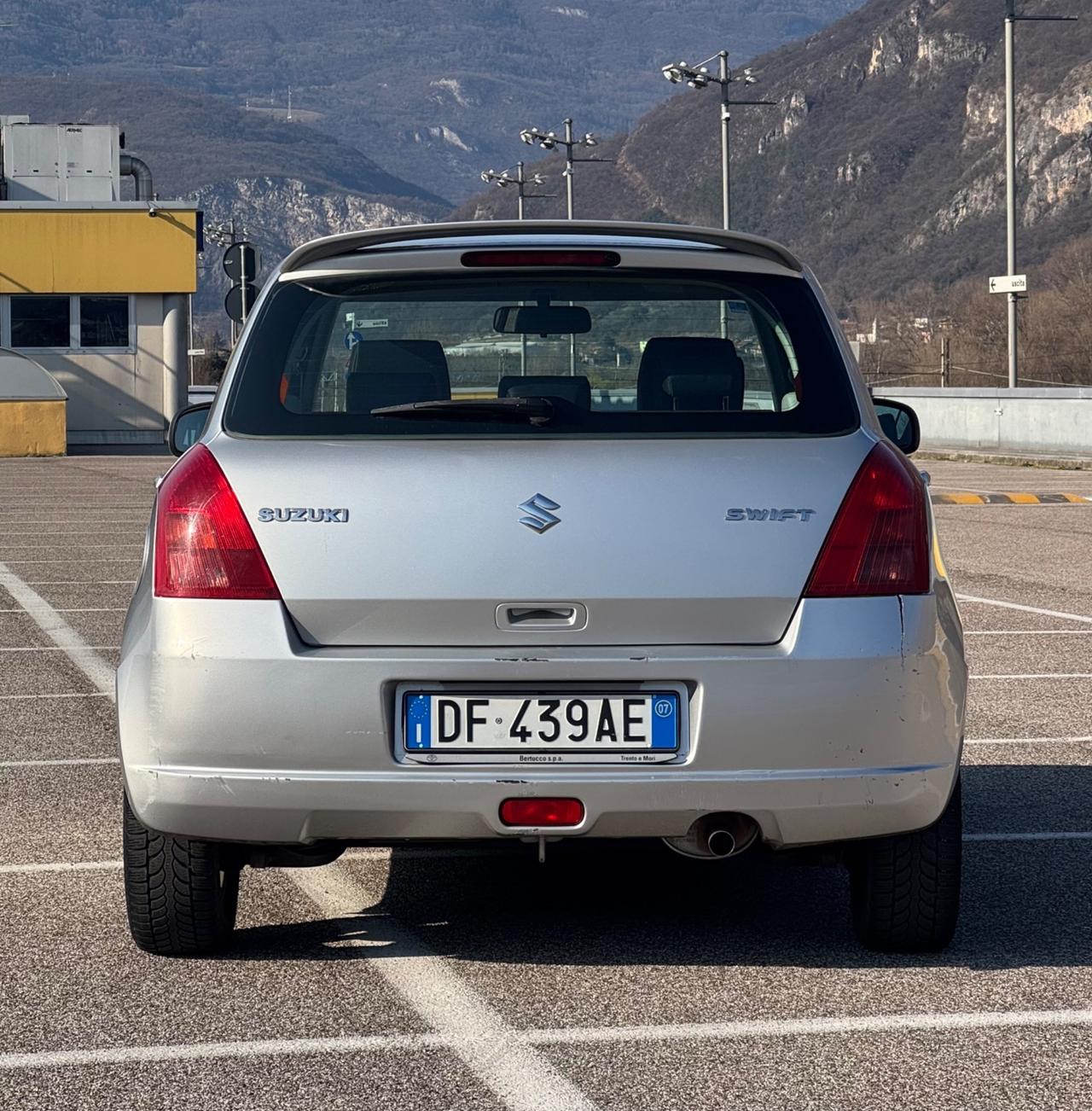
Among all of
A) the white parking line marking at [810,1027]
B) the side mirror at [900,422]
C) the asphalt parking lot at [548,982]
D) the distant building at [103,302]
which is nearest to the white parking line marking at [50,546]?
the asphalt parking lot at [548,982]

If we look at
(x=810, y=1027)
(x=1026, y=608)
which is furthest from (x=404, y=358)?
(x=1026, y=608)

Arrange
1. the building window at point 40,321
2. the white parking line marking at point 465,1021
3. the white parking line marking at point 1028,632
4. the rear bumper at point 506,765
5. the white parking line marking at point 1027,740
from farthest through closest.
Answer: the building window at point 40,321
the white parking line marking at point 1028,632
the white parking line marking at point 1027,740
the rear bumper at point 506,765
the white parking line marking at point 465,1021

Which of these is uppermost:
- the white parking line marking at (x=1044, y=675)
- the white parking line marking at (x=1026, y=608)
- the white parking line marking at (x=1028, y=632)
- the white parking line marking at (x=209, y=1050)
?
the white parking line marking at (x=1026, y=608)

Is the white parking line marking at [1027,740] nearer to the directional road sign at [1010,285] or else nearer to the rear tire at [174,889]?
the rear tire at [174,889]

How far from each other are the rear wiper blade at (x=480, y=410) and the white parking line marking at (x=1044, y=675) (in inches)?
206

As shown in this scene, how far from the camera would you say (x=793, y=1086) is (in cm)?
394

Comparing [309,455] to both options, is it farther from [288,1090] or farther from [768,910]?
[768,910]

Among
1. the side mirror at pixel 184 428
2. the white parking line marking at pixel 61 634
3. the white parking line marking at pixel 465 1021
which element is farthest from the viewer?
the white parking line marking at pixel 61 634

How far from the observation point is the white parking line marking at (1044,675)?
31.2 ft

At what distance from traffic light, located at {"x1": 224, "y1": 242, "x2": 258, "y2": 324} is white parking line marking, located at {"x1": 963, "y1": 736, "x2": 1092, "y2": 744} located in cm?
1149

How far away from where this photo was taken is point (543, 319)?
497cm

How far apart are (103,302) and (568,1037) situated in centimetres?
4155

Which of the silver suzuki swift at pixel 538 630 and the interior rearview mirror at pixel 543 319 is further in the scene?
the interior rearview mirror at pixel 543 319

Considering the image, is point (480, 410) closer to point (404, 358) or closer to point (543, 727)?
point (404, 358)
